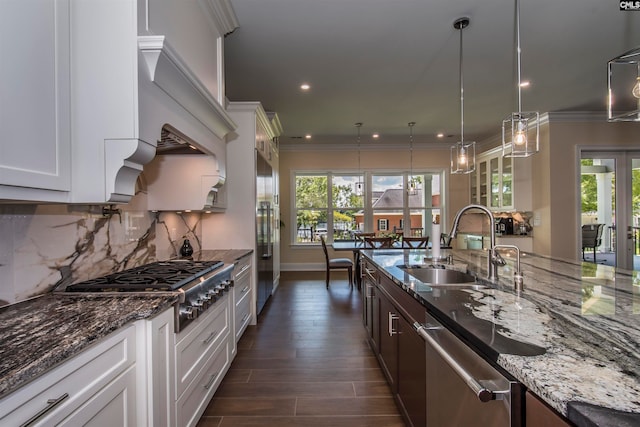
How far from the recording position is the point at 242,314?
10.2 ft

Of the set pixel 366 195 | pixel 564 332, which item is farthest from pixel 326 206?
pixel 564 332

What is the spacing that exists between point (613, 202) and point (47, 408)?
6807 millimetres

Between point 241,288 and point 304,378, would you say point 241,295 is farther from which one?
point 304,378

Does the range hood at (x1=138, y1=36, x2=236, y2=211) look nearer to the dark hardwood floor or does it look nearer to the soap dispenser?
the soap dispenser

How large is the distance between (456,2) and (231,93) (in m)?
2.76

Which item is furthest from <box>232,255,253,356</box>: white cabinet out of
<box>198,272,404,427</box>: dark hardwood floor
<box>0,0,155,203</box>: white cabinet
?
<box>0,0,155,203</box>: white cabinet

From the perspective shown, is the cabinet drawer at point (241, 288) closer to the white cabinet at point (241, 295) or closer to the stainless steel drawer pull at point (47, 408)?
the white cabinet at point (241, 295)

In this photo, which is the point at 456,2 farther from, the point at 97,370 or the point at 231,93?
the point at 97,370

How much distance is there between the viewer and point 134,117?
136 cm

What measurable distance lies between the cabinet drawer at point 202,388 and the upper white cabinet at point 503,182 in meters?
5.15

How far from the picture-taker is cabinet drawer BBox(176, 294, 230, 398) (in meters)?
1.57

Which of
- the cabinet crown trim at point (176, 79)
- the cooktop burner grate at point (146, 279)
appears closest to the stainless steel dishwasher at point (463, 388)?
the cooktop burner grate at point (146, 279)

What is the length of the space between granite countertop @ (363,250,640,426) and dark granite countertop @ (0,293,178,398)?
1171 mm

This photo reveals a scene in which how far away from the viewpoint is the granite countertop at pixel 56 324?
31.1 inches
